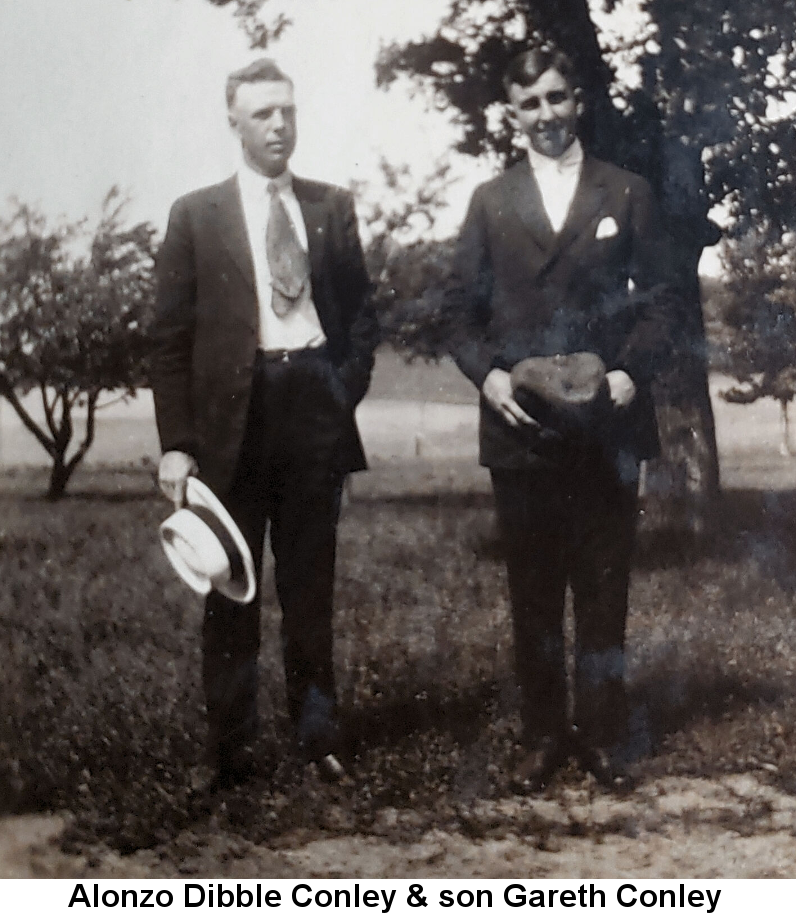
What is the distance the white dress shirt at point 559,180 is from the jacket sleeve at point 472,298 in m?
0.20

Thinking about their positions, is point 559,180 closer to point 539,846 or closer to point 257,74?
point 257,74

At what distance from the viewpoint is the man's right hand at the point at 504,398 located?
3.04 meters

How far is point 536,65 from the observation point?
3070mm

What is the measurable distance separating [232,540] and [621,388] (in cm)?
131

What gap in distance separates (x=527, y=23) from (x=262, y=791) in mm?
2565

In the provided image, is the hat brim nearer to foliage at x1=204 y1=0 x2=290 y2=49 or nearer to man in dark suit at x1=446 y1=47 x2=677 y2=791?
man in dark suit at x1=446 y1=47 x2=677 y2=791

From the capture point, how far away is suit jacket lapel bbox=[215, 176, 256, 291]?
9.96ft

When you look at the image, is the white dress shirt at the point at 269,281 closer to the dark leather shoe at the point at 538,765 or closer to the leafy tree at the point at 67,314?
the leafy tree at the point at 67,314

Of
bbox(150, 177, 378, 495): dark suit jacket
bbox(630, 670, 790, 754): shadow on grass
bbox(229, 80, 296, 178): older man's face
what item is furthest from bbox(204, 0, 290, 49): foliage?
bbox(630, 670, 790, 754): shadow on grass

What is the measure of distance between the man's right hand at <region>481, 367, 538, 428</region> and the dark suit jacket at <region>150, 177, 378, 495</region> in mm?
379

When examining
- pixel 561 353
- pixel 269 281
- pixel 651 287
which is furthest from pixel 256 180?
pixel 651 287

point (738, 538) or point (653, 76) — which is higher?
point (653, 76)

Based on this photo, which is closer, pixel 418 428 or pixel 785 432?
pixel 418 428
